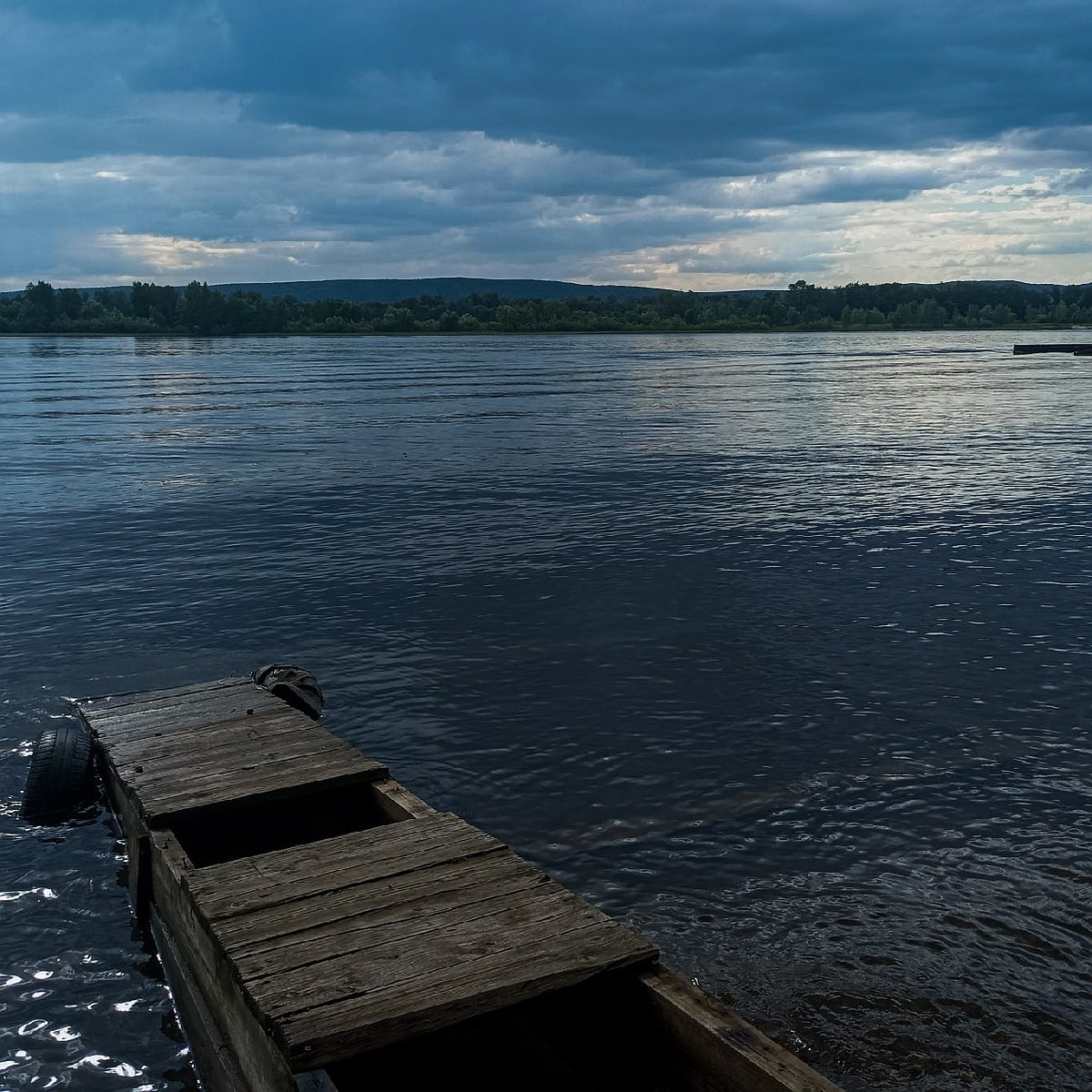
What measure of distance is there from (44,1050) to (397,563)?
14256mm

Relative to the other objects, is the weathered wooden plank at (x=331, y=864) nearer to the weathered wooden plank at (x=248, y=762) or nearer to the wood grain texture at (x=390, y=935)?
the wood grain texture at (x=390, y=935)

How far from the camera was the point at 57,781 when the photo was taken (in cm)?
1096

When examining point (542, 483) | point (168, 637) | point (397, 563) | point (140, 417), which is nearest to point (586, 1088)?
point (168, 637)

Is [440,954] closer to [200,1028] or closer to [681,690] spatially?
[200,1028]

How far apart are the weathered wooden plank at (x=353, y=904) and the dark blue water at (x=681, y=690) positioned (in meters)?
1.38

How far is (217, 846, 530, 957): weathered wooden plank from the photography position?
6.64m

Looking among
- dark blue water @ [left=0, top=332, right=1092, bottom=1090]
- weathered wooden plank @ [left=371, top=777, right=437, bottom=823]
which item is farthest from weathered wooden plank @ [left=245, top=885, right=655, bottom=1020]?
weathered wooden plank @ [left=371, top=777, right=437, bottom=823]

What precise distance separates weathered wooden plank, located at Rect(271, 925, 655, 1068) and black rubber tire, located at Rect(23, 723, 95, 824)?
20.6ft

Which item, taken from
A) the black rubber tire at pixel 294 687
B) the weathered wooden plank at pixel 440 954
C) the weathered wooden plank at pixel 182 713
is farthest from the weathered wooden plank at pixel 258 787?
the weathered wooden plank at pixel 440 954

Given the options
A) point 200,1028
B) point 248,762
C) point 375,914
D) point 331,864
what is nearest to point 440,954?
point 375,914

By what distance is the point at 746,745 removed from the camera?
39.5ft

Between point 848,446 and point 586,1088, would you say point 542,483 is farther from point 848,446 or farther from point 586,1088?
point 586,1088

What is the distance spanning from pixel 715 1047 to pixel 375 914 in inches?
91.3

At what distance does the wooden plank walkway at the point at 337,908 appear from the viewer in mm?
5879
